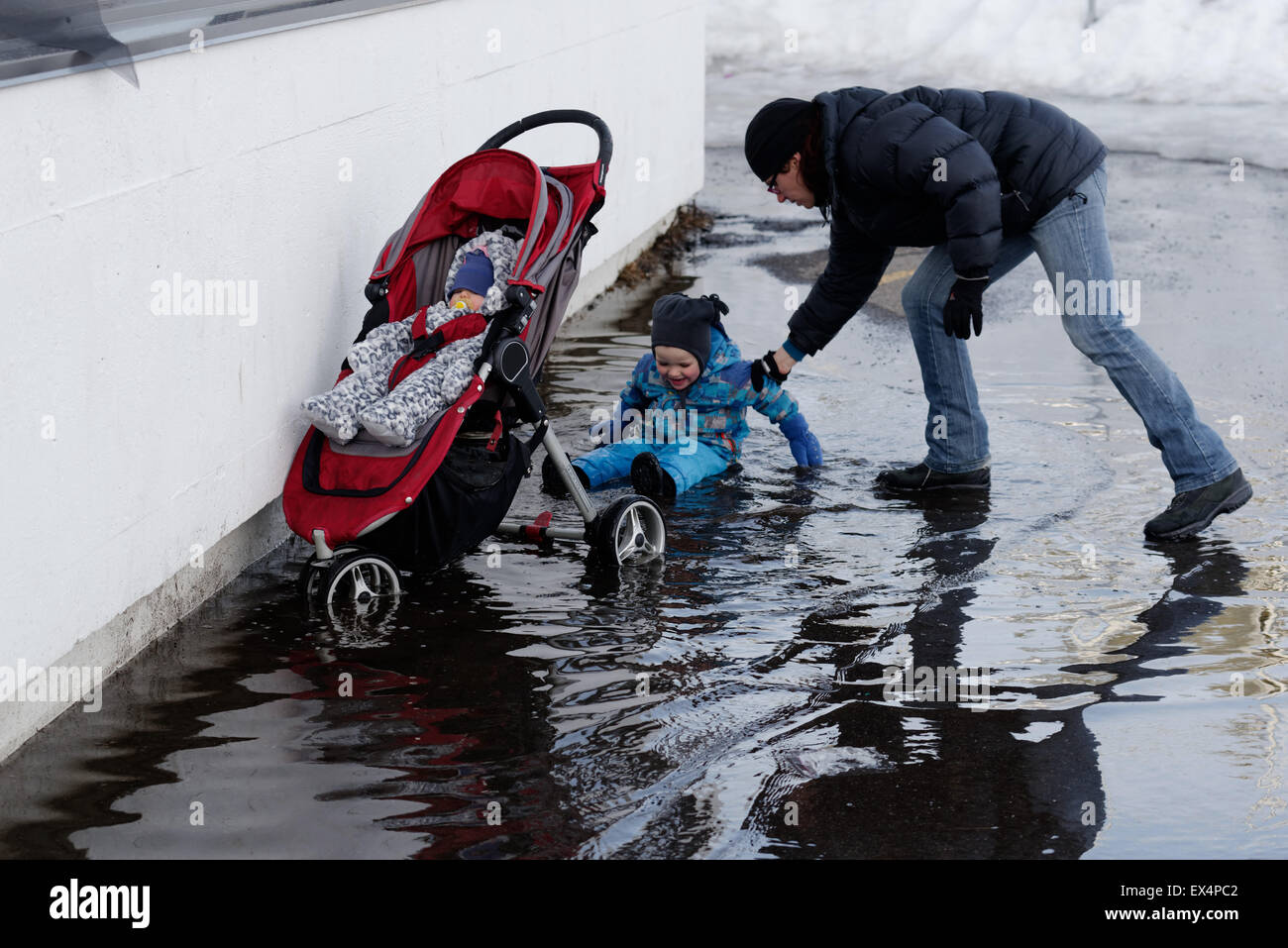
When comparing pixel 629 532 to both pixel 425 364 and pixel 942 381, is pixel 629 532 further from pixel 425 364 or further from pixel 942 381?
pixel 942 381

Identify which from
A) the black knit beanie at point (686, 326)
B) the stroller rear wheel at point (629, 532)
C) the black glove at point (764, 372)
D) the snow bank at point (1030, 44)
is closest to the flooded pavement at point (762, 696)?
the stroller rear wheel at point (629, 532)

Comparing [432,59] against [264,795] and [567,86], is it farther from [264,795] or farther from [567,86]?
[264,795]

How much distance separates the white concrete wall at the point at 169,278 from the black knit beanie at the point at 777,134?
1.44 m

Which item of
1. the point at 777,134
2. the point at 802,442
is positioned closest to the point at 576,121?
the point at 777,134

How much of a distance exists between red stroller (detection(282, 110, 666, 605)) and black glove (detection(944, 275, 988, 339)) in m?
1.23

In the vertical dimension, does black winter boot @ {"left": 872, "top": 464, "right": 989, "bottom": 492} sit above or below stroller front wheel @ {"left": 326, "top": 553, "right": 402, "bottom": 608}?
below

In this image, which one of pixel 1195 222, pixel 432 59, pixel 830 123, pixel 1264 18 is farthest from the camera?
pixel 1264 18

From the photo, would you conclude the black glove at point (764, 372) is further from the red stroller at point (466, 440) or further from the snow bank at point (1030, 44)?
the snow bank at point (1030, 44)

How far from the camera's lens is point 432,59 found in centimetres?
607

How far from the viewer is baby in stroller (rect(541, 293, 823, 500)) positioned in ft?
18.3

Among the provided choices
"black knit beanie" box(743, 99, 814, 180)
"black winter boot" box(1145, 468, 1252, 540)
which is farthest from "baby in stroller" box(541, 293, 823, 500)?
"black winter boot" box(1145, 468, 1252, 540)

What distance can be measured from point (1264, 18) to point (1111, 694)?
59.2 ft

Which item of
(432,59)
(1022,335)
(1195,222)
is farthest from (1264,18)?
(432,59)

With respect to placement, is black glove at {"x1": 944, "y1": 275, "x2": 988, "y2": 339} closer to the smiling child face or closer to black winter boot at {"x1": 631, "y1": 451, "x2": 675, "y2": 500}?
the smiling child face
